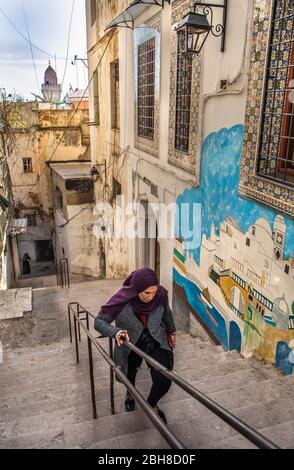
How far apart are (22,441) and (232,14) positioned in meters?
4.79

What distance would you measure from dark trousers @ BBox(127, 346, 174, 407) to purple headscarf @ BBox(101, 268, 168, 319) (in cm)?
40

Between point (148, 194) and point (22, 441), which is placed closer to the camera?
point (22, 441)

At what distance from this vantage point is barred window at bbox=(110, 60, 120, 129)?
10133 millimetres

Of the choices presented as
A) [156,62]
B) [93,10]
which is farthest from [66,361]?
[93,10]

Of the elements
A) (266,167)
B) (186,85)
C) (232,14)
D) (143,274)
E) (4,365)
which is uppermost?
(232,14)

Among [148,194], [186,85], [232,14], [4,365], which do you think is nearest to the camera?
[232,14]

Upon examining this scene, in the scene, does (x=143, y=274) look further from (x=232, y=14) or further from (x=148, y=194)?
(x=148, y=194)

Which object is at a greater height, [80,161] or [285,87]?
[285,87]

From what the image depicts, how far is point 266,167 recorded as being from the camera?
3898 mm

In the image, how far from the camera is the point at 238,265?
4.41 m

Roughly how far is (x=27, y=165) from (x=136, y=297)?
60.3 feet

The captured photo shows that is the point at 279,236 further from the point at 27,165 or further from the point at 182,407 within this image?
the point at 27,165

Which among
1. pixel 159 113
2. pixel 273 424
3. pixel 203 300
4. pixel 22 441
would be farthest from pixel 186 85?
pixel 22 441
